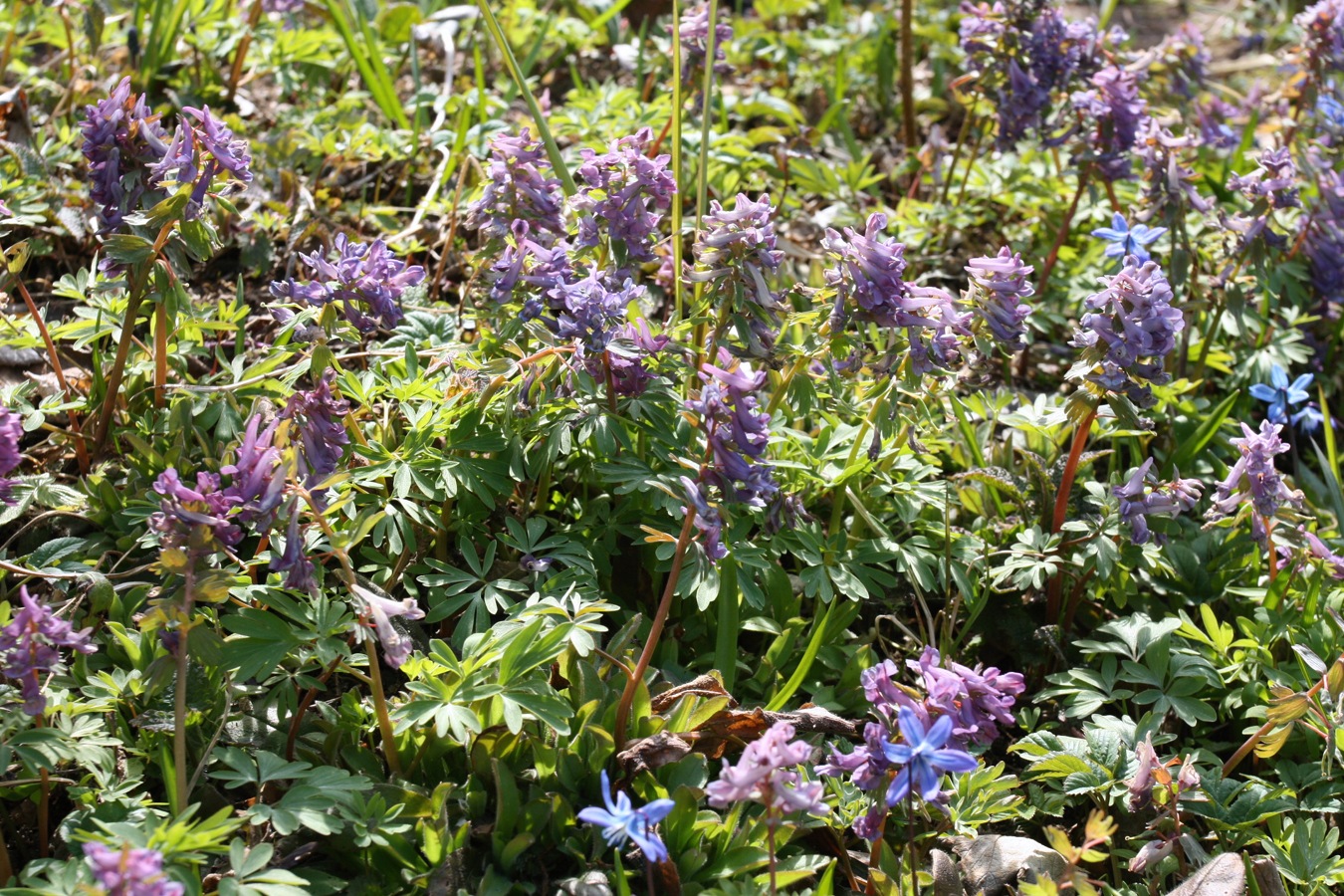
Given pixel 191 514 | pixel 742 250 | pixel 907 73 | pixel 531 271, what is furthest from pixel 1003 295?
pixel 907 73

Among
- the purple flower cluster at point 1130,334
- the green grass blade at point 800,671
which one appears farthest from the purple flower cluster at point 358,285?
the purple flower cluster at point 1130,334

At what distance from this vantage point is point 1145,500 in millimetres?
2949

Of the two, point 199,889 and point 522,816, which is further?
point 522,816

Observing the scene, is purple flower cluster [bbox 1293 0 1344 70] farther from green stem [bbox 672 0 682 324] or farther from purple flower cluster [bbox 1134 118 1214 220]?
green stem [bbox 672 0 682 324]

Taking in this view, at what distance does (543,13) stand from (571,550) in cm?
349

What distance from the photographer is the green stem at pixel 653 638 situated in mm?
2326

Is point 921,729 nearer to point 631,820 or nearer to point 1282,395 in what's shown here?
point 631,820

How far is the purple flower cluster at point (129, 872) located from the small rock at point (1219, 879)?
6.69 ft

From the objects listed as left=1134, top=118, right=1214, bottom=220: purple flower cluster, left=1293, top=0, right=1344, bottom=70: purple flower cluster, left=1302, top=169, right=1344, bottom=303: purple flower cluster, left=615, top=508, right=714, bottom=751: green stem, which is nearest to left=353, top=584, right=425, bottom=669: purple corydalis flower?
left=615, top=508, right=714, bottom=751: green stem

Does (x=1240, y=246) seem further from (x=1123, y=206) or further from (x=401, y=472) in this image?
(x=401, y=472)

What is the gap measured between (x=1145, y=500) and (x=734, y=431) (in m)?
1.33

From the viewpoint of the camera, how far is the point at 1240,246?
376 cm

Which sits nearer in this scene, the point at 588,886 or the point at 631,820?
the point at 631,820

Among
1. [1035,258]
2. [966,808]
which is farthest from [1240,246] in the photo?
[966,808]
